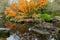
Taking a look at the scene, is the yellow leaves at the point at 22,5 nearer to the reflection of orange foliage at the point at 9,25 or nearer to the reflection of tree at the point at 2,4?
the reflection of orange foliage at the point at 9,25

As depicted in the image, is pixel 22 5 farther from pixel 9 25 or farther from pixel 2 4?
pixel 2 4

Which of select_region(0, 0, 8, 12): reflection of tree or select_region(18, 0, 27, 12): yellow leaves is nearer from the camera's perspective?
select_region(18, 0, 27, 12): yellow leaves

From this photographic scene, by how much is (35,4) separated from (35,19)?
4.45 feet

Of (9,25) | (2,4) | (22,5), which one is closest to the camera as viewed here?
(9,25)

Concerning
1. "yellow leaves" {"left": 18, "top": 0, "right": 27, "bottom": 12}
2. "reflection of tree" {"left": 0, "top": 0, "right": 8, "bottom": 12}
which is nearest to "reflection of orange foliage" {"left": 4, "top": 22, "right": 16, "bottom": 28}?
"yellow leaves" {"left": 18, "top": 0, "right": 27, "bottom": 12}

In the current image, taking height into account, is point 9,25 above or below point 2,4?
below

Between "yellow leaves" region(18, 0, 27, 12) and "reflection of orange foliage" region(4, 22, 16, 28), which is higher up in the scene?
"yellow leaves" region(18, 0, 27, 12)

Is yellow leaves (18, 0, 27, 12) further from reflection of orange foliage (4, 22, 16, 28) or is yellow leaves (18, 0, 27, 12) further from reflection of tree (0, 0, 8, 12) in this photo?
reflection of tree (0, 0, 8, 12)

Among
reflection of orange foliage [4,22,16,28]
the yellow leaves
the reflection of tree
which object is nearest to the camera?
reflection of orange foliage [4,22,16,28]

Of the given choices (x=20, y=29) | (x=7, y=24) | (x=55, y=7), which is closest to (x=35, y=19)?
(x=20, y=29)

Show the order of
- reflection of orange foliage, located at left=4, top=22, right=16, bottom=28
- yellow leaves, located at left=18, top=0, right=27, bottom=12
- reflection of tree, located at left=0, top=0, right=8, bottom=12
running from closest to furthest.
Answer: reflection of orange foliage, located at left=4, top=22, right=16, bottom=28 < yellow leaves, located at left=18, top=0, right=27, bottom=12 < reflection of tree, located at left=0, top=0, right=8, bottom=12

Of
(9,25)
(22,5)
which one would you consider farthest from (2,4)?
(9,25)

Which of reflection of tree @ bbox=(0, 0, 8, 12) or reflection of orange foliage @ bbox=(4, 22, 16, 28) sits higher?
reflection of tree @ bbox=(0, 0, 8, 12)

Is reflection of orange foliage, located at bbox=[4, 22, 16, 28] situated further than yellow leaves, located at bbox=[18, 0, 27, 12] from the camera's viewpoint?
No
